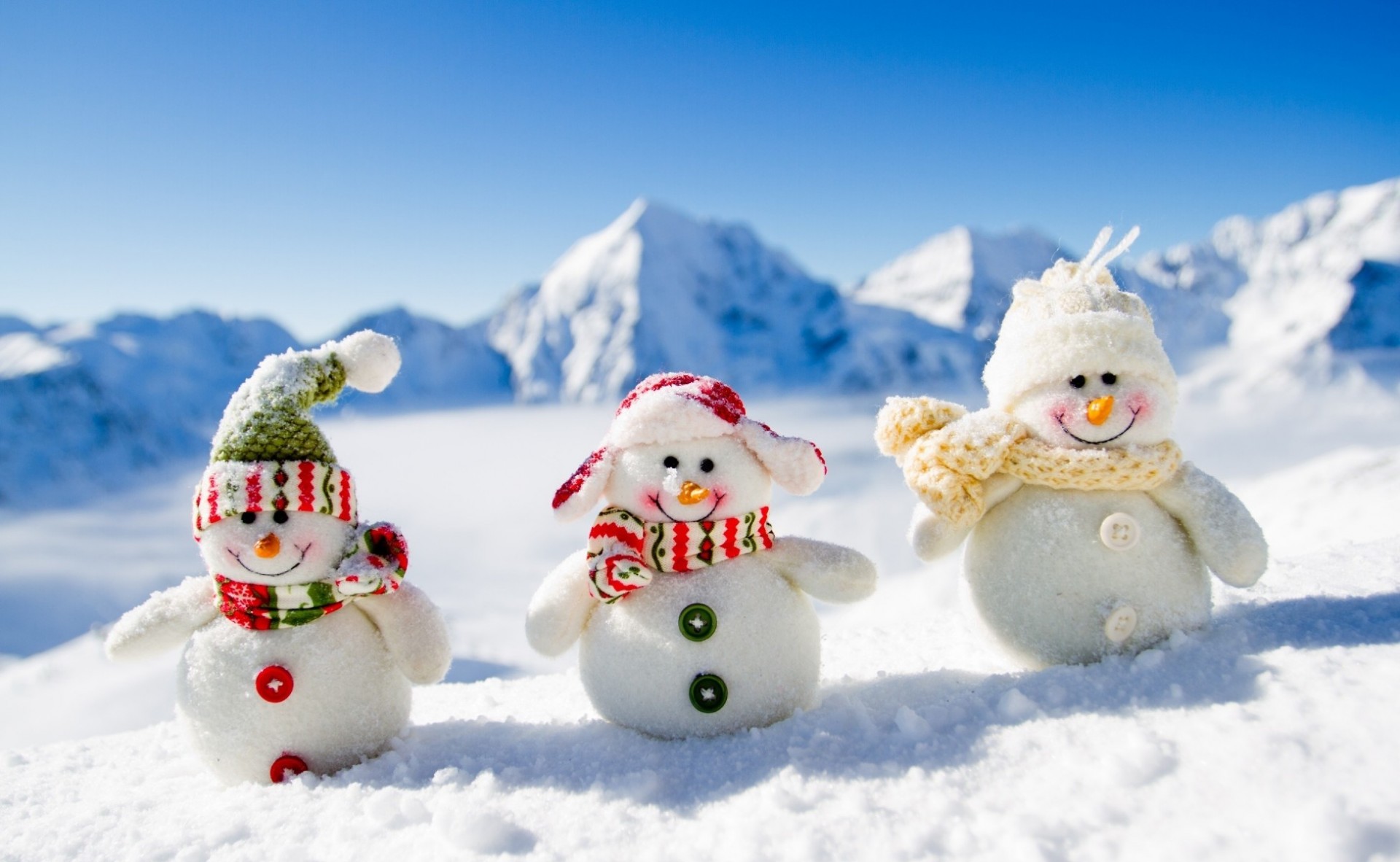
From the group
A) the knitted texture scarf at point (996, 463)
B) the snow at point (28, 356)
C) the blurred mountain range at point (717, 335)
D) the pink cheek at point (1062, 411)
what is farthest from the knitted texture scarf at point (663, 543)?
the snow at point (28, 356)

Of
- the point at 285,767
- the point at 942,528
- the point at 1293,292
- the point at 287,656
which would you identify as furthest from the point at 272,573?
the point at 1293,292

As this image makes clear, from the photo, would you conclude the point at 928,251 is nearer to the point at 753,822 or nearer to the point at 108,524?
the point at 108,524

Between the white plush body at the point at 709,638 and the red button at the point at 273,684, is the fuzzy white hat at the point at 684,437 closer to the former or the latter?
the white plush body at the point at 709,638

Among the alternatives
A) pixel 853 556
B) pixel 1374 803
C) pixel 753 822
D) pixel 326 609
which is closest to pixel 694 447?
Result: pixel 853 556

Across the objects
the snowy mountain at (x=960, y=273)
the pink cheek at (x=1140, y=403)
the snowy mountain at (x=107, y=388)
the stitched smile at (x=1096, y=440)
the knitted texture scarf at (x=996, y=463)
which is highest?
the snowy mountain at (x=960, y=273)

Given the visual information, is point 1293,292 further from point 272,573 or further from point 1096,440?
point 272,573

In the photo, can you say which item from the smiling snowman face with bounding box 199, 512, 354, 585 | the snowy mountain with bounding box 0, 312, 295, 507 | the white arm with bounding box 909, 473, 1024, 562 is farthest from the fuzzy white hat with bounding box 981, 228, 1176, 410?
the snowy mountain with bounding box 0, 312, 295, 507
